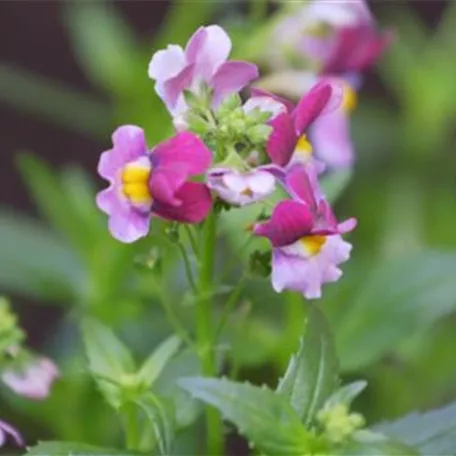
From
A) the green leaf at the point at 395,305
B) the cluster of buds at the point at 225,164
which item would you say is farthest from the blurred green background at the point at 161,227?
the cluster of buds at the point at 225,164

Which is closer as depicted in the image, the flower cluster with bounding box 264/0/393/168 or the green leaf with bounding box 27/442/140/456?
the green leaf with bounding box 27/442/140/456

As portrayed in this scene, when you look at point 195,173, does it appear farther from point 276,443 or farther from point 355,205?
point 355,205

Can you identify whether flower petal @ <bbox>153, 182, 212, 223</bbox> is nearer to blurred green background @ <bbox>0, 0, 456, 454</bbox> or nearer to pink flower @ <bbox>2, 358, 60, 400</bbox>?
blurred green background @ <bbox>0, 0, 456, 454</bbox>

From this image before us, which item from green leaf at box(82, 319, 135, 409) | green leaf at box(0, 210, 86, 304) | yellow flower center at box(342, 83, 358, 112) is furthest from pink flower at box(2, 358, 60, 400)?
yellow flower center at box(342, 83, 358, 112)

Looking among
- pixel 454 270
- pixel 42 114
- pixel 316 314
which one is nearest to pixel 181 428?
pixel 316 314

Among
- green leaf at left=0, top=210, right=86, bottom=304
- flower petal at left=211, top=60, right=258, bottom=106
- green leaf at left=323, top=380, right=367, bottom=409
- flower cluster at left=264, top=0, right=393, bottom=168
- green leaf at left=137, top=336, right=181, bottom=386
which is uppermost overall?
flower cluster at left=264, top=0, right=393, bottom=168

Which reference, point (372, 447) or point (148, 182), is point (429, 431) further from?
point (148, 182)
